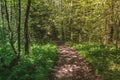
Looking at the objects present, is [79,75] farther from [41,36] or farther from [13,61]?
[41,36]

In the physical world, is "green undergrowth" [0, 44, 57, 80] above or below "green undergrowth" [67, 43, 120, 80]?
above

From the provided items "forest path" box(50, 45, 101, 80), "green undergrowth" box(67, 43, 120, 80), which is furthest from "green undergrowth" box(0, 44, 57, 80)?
"green undergrowth" box(67, 43, 120, 80)

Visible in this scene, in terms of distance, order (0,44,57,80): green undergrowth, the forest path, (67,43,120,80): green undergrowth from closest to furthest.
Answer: (0,44,57,80): green undergrowth < the forest path < (67,43,120,80): green undergrowth

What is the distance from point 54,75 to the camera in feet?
40.7

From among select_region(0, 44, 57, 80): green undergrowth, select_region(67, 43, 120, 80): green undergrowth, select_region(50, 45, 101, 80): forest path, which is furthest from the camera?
select_region(67, 43, 120, 80): green undergrowth

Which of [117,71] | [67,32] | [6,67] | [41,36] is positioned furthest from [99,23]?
[6,67]

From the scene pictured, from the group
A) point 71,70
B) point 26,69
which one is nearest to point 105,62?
point 71,70

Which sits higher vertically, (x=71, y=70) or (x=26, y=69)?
(x=26, y=69)

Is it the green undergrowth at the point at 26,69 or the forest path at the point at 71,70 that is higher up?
the green undergrowth at the point at 26,69

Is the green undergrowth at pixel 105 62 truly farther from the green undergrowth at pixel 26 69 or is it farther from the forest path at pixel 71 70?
the green undergrowth at pixel 26 69

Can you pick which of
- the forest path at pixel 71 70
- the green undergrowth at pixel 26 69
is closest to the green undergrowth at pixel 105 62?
the forest path at pixel 71 70

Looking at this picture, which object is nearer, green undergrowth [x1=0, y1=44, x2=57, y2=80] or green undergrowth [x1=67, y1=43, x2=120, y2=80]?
green undergrowth [x1=0, y1=44, x2=57, y2=80]

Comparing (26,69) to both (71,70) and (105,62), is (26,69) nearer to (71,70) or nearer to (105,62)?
(71,70)

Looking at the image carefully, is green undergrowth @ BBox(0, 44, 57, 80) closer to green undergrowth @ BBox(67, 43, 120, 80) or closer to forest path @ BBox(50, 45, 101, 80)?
forest path @ BBox(50, 45, 101, 80)
